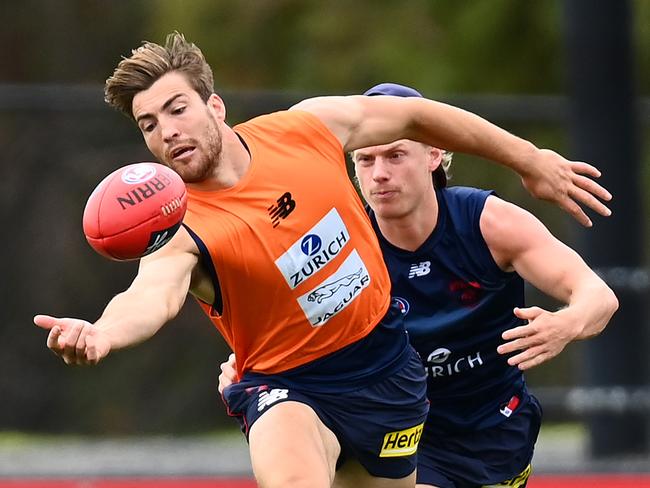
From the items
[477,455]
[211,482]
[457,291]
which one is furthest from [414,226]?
[211,482]

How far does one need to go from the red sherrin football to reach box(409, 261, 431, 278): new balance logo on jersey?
4.74 feet

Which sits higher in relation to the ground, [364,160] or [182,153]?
[182,153]

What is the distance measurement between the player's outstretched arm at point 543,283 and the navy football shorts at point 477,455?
0.59m

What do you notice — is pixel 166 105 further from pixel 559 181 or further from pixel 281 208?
pixel 559 181

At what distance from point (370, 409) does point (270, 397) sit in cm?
41

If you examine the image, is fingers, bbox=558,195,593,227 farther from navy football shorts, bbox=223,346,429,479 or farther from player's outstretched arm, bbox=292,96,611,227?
navy football shorts, bbox=223,346,429,479

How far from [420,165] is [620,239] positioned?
4.36 m

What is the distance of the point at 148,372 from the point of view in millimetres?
12391

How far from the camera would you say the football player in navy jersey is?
6355 millimetres

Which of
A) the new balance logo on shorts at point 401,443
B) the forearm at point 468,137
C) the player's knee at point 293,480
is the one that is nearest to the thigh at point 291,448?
the player's knee at point 293,480

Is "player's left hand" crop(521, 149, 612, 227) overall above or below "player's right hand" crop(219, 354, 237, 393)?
above

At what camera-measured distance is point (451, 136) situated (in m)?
6.21

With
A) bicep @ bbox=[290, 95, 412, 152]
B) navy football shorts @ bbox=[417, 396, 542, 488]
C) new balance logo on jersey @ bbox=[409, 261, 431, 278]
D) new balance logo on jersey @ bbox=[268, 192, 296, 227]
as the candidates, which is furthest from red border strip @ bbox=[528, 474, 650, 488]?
new balance logo on jersey @ bbox=[268, 192, 296, 227]

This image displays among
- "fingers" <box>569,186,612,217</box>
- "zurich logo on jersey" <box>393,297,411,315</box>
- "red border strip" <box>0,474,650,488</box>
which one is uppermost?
"fingers" <box>569,186,612,217</box>
